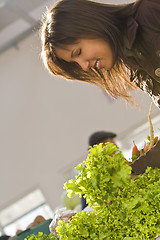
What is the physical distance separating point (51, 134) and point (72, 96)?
0.63 m

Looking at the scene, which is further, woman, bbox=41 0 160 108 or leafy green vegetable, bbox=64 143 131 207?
woman, bbox=41 0 160 108

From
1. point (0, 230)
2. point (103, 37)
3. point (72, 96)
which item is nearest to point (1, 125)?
point (72, 96)

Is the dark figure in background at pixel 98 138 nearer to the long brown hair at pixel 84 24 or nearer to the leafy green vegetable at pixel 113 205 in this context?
the long brown hair at pixel 84 24

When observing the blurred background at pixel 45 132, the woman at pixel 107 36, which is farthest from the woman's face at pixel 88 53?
the blurred background at pixel 45 132

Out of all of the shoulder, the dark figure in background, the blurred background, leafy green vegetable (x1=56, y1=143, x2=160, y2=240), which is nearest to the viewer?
leafy green vegetable (x1=56, y1=143, x2=160, y2=240)

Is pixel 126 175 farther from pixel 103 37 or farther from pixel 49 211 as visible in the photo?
pixel 49 211

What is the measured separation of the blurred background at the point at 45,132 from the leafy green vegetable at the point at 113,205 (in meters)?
4.29

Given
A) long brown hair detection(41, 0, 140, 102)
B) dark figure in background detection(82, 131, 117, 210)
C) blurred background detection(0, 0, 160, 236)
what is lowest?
long brown hair detection(41, 0, 140, 102)

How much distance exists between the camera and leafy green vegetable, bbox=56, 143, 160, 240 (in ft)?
3.00

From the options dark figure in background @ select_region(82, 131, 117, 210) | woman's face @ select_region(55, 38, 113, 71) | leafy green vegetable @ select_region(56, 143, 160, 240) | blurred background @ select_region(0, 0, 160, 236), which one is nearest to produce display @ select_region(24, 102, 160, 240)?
leafy green vegetable @ select_region(56, 143, 160, 240)

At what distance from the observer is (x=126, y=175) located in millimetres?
937

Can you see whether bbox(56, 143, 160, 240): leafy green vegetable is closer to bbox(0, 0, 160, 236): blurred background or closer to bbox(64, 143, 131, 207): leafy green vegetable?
bbox(64, 143, 131, 207): leafy green vegetable

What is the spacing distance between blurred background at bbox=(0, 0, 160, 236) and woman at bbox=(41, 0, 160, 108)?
4023 mm

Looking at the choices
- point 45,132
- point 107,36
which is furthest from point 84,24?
point 45,132
